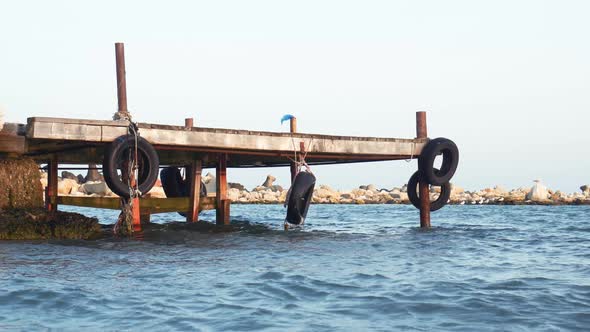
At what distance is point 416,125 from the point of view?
21.8 meters

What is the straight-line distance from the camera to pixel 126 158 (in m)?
17.0

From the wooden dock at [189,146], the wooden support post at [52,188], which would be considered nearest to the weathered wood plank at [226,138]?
the wooden dock at [189,146]

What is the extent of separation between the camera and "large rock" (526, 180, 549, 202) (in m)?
51.3

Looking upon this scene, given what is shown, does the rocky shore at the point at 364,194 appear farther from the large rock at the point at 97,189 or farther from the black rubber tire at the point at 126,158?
the black rubber tire at the point at 126,158

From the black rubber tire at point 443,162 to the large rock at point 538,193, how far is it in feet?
106

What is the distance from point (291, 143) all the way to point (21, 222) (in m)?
7.01

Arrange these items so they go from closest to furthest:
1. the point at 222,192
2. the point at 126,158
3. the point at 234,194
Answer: the point at 126,158, the point at 222,192, the point at 234,194

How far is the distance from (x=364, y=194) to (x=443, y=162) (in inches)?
1730

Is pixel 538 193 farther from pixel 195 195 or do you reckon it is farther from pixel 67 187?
pixel 195 195

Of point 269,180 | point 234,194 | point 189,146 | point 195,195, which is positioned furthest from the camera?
point 269,180

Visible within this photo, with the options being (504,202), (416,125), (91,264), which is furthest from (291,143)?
(504,202)

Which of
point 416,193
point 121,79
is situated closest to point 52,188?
point 121,79

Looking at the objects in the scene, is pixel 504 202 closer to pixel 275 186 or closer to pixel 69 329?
pixel 275 186

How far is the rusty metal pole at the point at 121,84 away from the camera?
58.2ft
